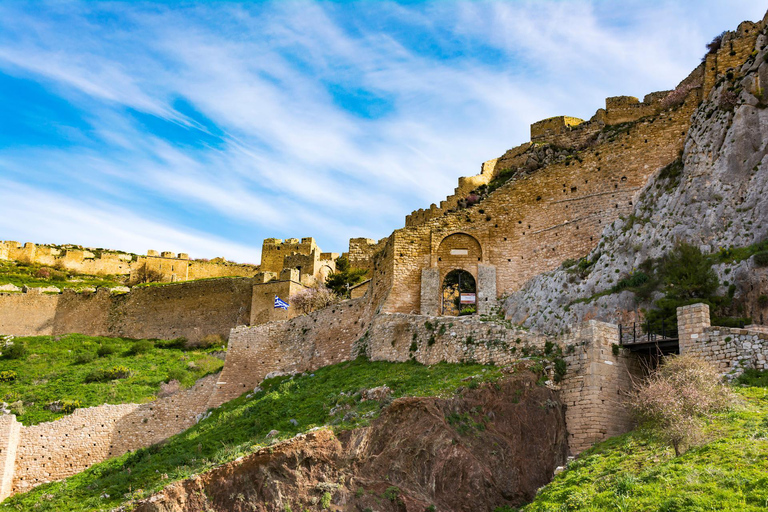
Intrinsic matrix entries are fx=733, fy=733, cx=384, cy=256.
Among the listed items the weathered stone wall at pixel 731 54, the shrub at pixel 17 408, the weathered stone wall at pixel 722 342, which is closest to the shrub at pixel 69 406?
the shrub at pixel 17 408

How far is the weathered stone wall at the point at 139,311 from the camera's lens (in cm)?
5150

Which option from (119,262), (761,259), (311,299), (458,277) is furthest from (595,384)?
(119,262)

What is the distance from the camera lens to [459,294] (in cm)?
3466

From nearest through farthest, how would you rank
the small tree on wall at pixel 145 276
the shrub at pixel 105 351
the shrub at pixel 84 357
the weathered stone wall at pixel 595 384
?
1. the weathered stone wall at pixel 595 384
2. the shrub at pixel 84 357
3. the shrub at pixel 105 351
4. the small tree on wall at pixel 145 276

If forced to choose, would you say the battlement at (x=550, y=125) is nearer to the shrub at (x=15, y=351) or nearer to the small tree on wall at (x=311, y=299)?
the small tree on wall at (x=311, y=299)

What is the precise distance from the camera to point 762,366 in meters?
18.7

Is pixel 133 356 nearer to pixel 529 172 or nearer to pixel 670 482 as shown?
pixel 529 172

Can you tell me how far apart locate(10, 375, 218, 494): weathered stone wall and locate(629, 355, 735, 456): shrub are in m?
22.4

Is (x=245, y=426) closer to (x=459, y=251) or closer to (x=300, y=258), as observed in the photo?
(x=459, y=251)

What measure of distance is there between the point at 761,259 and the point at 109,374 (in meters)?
30.9

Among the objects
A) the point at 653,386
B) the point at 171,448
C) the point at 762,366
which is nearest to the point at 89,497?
the point at 171,448

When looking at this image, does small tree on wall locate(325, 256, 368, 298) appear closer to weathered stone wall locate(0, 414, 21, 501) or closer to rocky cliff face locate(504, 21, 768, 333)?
rocky cliff face locate(504, 21, 768, 333)

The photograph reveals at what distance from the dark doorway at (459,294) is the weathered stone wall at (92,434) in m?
12.6

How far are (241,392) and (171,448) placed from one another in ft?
23.1
